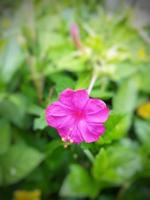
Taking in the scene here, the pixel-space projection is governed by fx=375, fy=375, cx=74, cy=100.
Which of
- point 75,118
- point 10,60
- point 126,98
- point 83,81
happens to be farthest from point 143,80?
point 75,118

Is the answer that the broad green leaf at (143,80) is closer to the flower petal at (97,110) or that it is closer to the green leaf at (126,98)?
the green leaf at (126,98)

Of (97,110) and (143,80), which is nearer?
(97,110)

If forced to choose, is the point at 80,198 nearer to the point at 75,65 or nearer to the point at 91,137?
the point at 75,65

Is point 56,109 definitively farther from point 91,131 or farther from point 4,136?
point 4,136

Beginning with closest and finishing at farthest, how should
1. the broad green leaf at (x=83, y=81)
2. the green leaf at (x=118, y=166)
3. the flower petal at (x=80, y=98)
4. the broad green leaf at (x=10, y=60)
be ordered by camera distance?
the flower petal at (x=80, y=98)
the broad green leaf at (x=83, y=81)
the green leaf at (x=118, y=166)
the broad green leaf at (x=10, y=60)

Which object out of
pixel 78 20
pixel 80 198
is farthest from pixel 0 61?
pixel 80 198

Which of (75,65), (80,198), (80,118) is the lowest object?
(80,198)

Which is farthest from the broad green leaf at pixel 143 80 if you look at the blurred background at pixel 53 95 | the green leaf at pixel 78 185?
the green leaf at pixel 78 185

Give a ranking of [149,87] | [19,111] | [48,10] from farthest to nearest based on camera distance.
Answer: [48,10] → [149,87] → [19,111]
